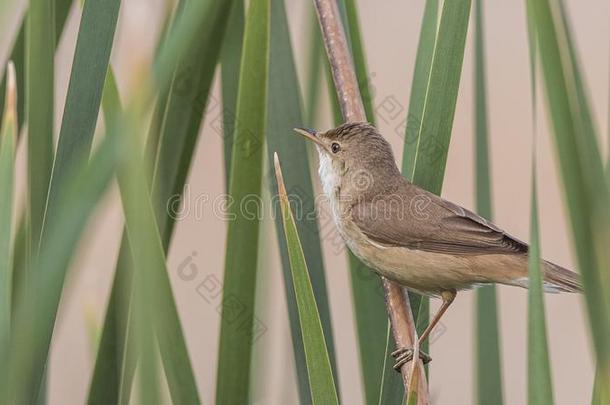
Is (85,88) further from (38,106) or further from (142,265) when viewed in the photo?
(142,265)

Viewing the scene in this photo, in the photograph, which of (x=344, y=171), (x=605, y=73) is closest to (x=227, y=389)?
(x=344, y=171)

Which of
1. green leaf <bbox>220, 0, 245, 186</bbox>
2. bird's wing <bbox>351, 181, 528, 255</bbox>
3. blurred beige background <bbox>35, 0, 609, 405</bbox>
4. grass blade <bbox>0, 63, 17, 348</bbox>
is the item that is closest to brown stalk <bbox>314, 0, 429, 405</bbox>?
green leaf <bbox>220, 0, 245, 186</bbox>

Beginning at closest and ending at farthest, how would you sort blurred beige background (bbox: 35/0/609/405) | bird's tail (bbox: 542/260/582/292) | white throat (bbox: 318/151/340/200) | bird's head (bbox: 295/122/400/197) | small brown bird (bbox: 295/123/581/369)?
bird's tail (bbox: 542/260/582/292) → small brown bird (bbox: 295/123/581/369) → bird's head (bbox: 295/122/400/197) → white throat (bbox: 318/151/340/200) → blurred beige background (bbox: 35/0/609/405)

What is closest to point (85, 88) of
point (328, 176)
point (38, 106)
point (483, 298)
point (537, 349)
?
point (38, 106)

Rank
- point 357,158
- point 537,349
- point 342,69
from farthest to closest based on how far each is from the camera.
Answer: point 357,158, point 342,69, point 537,349

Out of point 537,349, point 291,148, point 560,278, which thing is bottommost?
point 537,349

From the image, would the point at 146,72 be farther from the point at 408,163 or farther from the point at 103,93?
the point at 408,163

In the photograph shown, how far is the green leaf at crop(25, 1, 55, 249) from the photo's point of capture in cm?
190

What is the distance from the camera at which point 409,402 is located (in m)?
1.66

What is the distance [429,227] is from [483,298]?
442 millimetres

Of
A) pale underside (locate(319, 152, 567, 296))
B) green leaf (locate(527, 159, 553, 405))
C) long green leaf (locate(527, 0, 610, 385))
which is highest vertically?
pale underside (locate(319, 152, 567, 296))

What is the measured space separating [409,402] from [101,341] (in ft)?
2.65

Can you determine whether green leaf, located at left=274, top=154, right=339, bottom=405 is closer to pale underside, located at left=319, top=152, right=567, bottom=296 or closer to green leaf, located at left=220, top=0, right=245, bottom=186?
green leaf, located at left=220, top=0, right=245, bottom=186

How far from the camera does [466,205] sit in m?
5.06
